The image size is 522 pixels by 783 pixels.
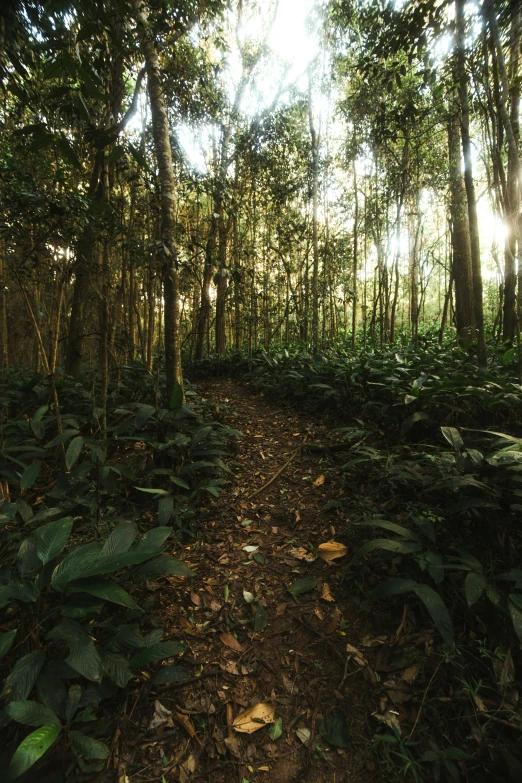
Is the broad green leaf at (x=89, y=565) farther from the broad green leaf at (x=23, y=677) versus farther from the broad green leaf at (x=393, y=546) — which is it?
the broad green leaf at (x=393, y=546)

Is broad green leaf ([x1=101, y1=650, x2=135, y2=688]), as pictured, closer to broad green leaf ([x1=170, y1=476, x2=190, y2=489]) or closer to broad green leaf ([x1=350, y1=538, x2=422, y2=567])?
broad green leaf ([x1=350, y1=538, x2=422, y2=567])

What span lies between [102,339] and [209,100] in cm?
574

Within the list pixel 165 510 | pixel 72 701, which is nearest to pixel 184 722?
pixel 72 701

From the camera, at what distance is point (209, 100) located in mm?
6457

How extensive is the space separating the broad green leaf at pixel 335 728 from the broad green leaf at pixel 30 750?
1107 mm

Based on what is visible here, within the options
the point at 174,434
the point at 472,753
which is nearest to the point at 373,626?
the point at 472,753

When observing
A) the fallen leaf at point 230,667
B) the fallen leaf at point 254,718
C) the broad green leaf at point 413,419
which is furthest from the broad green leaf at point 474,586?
the broad green leaf at point 413,419

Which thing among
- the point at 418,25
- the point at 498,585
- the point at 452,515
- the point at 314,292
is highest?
the point at 418,25

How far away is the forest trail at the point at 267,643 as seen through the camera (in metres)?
1.52

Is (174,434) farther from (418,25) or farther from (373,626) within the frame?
(418,25)

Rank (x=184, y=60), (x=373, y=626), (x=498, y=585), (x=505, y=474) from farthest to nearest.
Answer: (x=184, y=60)
(x=505, y=474)
(x=373, y=626)
(x=498, y=585)

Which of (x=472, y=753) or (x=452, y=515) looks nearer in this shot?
(x=472, y=753)

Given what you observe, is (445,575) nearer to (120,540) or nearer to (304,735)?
(304,735)

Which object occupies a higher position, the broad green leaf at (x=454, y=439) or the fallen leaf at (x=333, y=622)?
the broad green leaf at (x=454, y=439)
